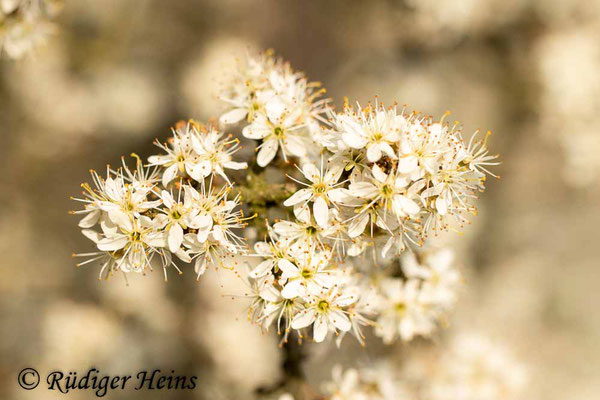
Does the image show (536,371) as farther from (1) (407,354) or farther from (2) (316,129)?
(2) (316,129)

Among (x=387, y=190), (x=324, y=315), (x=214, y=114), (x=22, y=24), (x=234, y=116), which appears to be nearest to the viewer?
(x=387, y=190)

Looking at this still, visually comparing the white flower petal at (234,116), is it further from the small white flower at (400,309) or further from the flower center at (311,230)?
the small white flower at (400,309)

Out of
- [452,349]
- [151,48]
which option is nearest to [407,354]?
[452,349]

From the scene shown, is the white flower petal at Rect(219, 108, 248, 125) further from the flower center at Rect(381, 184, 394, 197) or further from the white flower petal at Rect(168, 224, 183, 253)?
the flower center at Rect(381, 184, 394, 197)

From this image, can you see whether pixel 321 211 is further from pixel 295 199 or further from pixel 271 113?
pixel 271 113

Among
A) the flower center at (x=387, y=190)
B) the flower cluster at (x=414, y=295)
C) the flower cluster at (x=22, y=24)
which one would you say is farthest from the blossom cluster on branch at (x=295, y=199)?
the flower cluster at (x=22, y=24)

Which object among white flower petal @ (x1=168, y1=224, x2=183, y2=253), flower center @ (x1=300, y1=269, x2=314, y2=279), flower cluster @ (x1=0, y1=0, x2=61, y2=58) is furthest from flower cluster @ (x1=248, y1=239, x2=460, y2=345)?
flower cluster @ (x1=0, y1=0, x2=61, y2=58)

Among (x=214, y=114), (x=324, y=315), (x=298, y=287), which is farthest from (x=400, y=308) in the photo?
(x=214, y=114)
